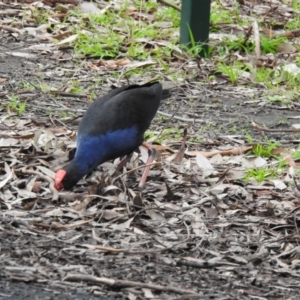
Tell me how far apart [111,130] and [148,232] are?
102cm

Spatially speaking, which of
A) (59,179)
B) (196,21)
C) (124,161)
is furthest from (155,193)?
(196,21)

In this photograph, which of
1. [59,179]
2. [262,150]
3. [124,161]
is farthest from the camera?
[262,150]

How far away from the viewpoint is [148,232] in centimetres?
527

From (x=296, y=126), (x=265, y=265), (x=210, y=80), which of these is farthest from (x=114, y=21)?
(x=265, y=265)

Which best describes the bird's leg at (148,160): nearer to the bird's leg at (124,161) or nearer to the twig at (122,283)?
the bird's leg at (124,161)

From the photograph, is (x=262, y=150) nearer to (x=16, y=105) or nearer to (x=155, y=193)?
(x=155, y=193)

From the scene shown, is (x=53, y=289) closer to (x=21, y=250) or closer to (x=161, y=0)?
(x=21, y=250)

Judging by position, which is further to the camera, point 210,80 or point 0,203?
point 210,80

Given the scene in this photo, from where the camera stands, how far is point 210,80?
28.2 ft

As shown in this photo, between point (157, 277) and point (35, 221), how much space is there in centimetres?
101

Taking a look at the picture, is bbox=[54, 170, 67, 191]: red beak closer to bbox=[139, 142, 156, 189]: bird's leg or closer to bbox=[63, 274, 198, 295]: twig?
bbox=[139, 142, 156, 189]: bird's leg

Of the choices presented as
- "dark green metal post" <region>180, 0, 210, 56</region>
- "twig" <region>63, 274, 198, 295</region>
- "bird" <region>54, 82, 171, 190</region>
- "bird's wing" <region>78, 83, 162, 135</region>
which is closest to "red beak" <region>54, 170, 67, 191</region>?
"bird" <region>54, 82, 171, 190</region>

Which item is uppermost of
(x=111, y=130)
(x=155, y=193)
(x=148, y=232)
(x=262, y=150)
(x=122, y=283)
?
(x=122, y=283)

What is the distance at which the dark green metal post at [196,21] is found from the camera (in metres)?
9.00
